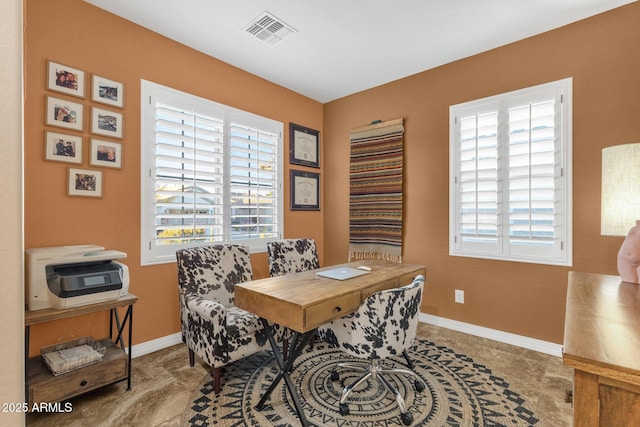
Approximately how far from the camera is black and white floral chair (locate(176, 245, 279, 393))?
2072 millimetres

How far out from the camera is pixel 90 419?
1.80 meters

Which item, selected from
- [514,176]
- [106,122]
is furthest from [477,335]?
[106,122]

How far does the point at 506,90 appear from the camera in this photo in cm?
295

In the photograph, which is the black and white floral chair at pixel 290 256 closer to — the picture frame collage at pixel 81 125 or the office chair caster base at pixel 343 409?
the office chair caster base at pixel 343 409


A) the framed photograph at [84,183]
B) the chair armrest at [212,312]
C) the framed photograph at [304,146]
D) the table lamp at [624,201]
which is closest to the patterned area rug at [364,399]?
the chair armrest at [212,312]

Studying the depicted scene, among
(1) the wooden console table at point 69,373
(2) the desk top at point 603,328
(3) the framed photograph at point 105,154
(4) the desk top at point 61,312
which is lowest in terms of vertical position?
(1) the wooden console table at point 69,373

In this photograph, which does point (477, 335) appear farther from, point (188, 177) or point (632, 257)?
point (188, 177)

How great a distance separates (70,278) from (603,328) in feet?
8.60

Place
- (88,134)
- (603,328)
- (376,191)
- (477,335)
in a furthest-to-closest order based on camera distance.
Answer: (376,191)
(477,335)
(88,134)
(603,328)

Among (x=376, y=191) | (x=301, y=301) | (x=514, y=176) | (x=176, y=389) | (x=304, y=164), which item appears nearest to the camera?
(x=301, y=301)

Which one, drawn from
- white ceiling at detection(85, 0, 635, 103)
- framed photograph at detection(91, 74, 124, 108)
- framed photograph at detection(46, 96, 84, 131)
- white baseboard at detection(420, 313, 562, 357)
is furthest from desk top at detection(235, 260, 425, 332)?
white ceiling at detection(85, 0, 635, 103)

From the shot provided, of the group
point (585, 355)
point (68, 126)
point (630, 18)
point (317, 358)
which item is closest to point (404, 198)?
point (317, 358)

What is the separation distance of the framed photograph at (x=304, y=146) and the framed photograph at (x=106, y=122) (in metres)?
1.99

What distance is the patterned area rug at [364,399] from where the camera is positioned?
1.81m
